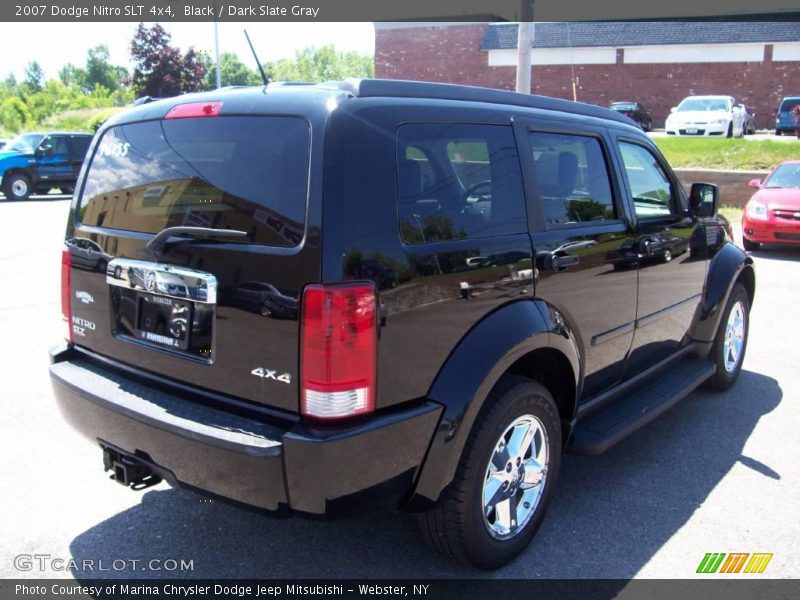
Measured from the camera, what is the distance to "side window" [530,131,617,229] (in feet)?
10.9

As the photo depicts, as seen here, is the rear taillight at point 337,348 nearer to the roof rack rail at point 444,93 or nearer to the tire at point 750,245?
the roof rack rail at point 444,93

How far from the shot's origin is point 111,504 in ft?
11.5

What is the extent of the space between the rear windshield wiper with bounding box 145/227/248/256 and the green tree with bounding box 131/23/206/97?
3419cm

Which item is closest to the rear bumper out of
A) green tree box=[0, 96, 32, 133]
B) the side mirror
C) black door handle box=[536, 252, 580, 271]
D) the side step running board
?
black door handle box=[536, 252, 580, 271]

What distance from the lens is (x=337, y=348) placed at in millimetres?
2338

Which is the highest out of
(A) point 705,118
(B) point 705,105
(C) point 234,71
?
(C) point 234,71

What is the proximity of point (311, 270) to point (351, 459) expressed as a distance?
2.15ft

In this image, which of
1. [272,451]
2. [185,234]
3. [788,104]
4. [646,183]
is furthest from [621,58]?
[272,451]

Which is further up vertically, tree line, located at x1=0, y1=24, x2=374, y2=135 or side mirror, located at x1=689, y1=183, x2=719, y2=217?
tree line, located at x1=0, y1=24, x2=374, y2=135

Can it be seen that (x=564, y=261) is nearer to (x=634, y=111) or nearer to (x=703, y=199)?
(x=703, y=199)

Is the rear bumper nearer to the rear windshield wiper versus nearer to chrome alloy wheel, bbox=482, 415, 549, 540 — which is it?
chrome alloy wheel, bbox=482, 415, 549, 540

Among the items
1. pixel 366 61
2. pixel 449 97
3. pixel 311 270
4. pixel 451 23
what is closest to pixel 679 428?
pixel 449 97

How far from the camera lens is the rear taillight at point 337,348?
7.64 feet

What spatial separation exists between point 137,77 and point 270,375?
36482 millimetres
